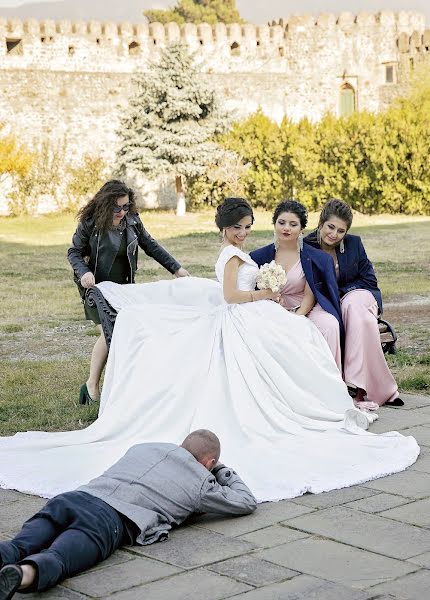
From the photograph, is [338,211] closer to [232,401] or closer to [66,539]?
[232,401]

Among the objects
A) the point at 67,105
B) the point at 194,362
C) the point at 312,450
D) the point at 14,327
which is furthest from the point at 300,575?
the point at 67,105

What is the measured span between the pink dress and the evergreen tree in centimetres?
6651

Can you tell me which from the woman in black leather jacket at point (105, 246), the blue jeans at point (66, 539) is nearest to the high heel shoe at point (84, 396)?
the woman in black leather jacket at point (105, 246)

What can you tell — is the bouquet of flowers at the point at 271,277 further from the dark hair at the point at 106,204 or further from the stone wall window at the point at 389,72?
the stone wall window at the point at 389,72

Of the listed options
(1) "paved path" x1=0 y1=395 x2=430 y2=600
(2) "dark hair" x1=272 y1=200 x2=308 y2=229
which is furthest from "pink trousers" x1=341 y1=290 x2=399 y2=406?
(1) "paved path" x1=0 y1=395 x2=430 y2=600

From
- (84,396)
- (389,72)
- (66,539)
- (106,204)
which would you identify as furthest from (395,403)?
(389,72)

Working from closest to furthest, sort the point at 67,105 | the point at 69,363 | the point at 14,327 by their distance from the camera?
the point at 69,363, the point at 14,327, the point at 67,105

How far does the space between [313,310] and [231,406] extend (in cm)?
118

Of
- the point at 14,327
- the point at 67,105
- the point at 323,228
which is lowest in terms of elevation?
the point at 14,327

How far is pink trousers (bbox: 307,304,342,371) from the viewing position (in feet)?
20.2

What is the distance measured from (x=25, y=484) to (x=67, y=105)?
1126 inches

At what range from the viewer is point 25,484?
15.3ft

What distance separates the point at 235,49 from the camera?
36.5 meters

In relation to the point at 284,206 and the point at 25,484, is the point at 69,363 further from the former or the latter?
the point at 25,484
